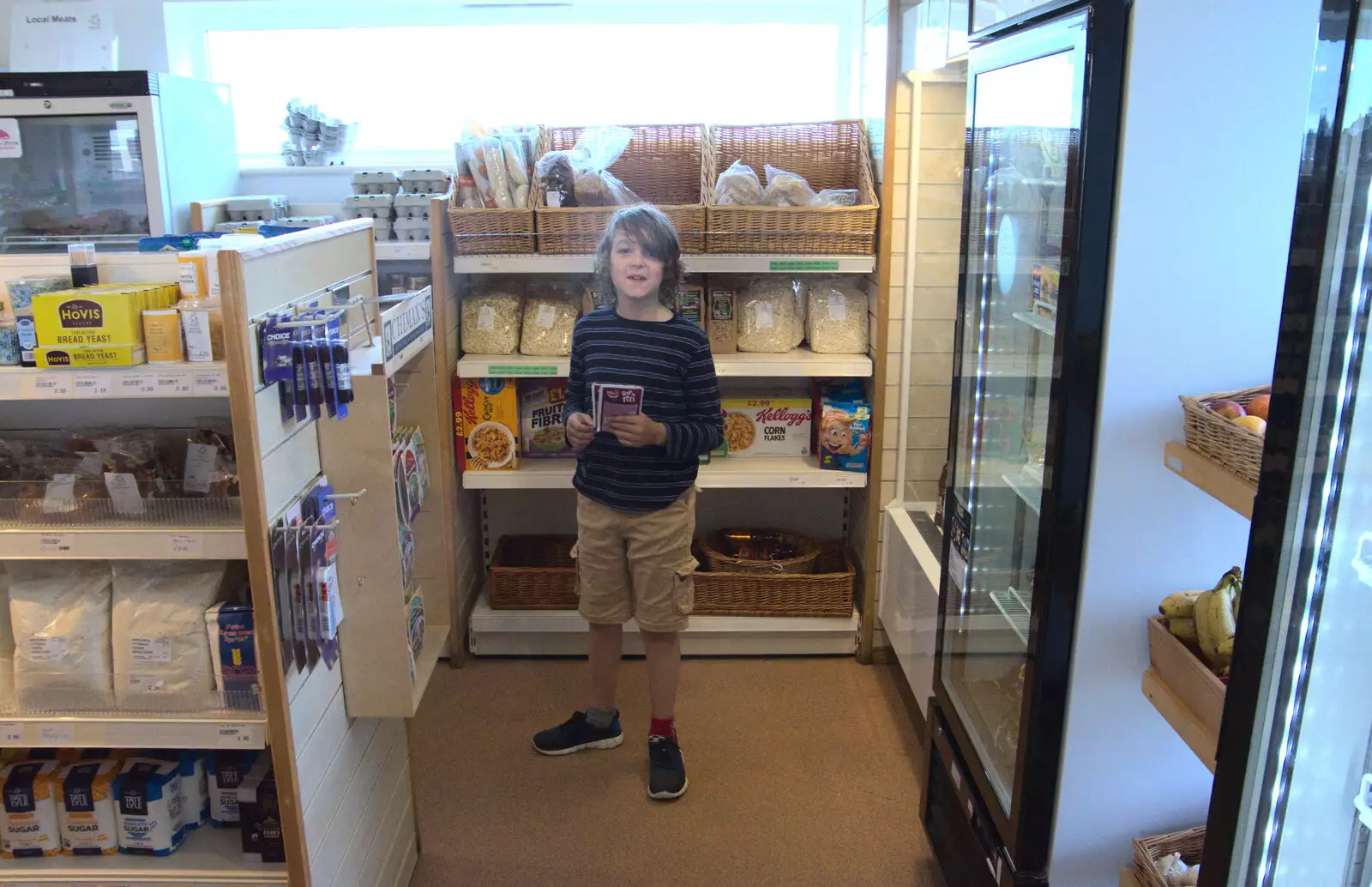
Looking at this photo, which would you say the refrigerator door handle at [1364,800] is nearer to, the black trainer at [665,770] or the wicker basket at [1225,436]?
the wicker basket at [1225,436]

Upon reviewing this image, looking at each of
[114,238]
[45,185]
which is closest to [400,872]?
[114,238]

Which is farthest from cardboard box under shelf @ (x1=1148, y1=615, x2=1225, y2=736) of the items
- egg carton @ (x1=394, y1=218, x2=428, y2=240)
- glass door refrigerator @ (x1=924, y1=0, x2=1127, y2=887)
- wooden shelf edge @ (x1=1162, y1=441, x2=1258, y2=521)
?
egg carton @ (x1=394, y1=218, x2=428, y2=240)

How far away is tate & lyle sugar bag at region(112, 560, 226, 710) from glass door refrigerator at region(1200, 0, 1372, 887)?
1721 mm

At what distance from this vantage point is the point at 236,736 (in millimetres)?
1976

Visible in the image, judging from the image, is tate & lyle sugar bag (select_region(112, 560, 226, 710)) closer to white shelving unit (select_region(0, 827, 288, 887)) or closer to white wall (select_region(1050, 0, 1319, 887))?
white shelving unit (select_region(0, 827, 288, 887))

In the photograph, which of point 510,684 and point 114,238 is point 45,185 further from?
point 510,684

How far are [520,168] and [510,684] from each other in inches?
73.1

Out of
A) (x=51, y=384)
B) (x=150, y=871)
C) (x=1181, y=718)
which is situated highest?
(x=51, y=384)

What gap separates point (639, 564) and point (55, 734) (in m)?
1.55

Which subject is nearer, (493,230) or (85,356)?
(85,356)

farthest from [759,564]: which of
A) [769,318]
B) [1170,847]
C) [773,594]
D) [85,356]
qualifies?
[85,356]

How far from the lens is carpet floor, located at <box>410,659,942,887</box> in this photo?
2848 millimetres

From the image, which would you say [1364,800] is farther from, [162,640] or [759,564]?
[759,564]

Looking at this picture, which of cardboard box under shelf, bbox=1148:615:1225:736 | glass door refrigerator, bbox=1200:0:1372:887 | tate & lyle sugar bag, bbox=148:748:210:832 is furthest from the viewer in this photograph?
tate & lyle sugar bag, bbox=148:748:210:832
